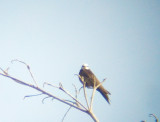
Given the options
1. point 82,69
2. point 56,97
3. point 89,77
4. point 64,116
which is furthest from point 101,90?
point 56,97

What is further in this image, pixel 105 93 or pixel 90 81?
pixel 90 81

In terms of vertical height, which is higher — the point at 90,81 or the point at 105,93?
the point at 90,81

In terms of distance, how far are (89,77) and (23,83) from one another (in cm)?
378

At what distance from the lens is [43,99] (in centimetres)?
261

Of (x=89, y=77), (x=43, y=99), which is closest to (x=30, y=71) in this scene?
(x=43, y=99)

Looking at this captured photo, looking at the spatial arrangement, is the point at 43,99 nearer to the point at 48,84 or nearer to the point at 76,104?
the point at 48,84

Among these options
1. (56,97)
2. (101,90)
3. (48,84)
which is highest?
(48,84)

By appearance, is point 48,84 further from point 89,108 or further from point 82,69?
point 82,69

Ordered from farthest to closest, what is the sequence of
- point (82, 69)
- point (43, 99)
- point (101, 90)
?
point (82, 69)
point (101, 90)
point (43, 99)

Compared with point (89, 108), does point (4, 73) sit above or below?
above

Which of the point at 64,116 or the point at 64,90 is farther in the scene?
the point at 64,116

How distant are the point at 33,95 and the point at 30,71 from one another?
0.96 feet

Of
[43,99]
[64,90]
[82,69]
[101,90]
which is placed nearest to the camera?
[64,90]

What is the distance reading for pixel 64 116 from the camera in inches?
106
